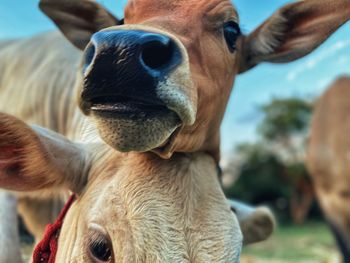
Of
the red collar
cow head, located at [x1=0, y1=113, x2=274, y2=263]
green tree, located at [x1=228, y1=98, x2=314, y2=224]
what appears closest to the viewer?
cow head, located at [x1=0, y1=113, x2=274, y2=263]

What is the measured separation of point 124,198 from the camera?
2.36m

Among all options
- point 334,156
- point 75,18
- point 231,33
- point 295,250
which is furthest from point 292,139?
point 231,33

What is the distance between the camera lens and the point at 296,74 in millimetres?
5051

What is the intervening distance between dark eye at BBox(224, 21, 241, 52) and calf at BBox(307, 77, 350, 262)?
7704 mm

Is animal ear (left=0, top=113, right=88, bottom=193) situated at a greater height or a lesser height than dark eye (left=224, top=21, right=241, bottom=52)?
lesser

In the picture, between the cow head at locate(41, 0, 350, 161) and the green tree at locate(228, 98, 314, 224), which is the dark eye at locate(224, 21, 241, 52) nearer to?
the cow head at locate(41, 0, 350, 161)

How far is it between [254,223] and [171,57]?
1.55m

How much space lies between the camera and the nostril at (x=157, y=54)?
2002 millimetres

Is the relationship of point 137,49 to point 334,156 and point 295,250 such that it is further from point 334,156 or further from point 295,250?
point 295,250

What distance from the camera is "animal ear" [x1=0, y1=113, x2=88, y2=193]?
2404 millimetres

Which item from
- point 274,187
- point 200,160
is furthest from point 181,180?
point 274,187

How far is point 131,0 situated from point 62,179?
81 cm

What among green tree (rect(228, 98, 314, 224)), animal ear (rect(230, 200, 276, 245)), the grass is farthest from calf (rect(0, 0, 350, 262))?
green tree (rect(228, 98, 314, 224))

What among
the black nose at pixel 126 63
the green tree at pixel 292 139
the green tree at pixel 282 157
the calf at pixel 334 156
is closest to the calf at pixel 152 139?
the black nose at pixel 126 63
